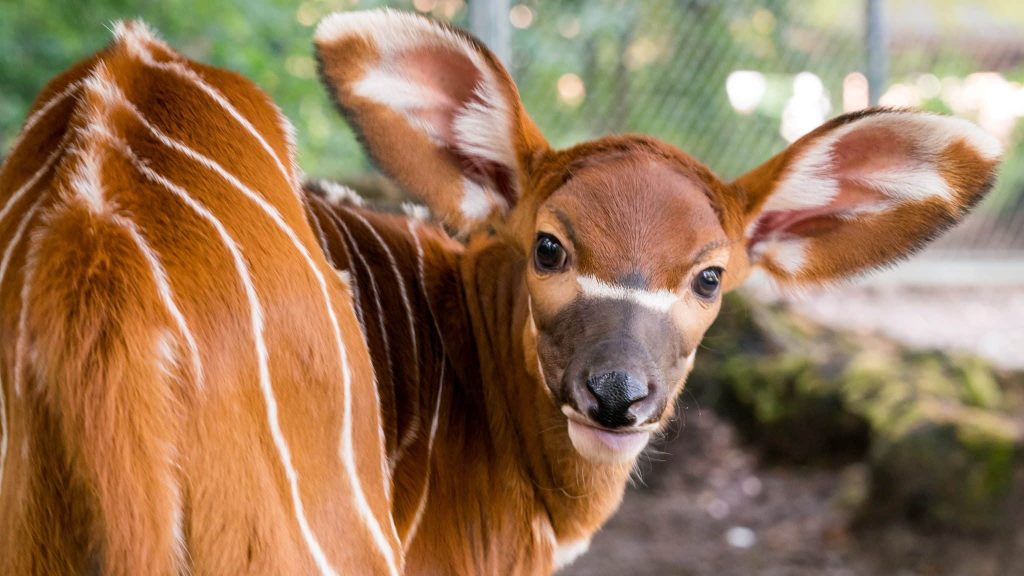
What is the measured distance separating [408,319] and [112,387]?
135 cm

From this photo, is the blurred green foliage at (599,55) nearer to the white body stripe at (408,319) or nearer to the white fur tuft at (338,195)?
the white fur tuft at (338,195)

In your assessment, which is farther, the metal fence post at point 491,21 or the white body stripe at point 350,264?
the metal fence post at point 491,21

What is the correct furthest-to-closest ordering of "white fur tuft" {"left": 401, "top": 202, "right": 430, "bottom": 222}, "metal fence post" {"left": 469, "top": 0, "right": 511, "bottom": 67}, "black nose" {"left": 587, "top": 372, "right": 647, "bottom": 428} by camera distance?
"metal fence post" {"left": 469, "top": 0, "right": 511, "bottom": 67}
"white fur tuft" {"left": 401, "top": 202, "right": 430, "bottom": 222}
"black nose" {"left": 587, "top": 372, "right": 647, "bottom": 428}

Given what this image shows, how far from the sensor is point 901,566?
5922mm

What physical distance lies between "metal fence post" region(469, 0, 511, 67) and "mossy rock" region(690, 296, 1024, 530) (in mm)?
2169

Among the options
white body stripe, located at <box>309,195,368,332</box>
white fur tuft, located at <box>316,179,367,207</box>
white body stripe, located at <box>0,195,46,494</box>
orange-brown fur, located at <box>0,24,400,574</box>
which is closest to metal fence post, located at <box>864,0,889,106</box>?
white fur tuft, located at <box>316,179,367,207</box>

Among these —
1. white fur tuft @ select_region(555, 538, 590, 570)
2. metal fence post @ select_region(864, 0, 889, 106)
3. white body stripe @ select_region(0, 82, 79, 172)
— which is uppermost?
white body stripe @ select_region(0, 82, 79, 172)

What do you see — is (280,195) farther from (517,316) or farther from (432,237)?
(432,237)

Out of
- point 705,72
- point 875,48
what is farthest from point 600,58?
point 875,48

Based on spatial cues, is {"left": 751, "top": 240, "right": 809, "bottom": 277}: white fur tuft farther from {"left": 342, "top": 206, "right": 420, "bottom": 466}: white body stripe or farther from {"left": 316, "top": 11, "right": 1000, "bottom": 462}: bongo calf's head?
{"left": 342, "top": 206, "right": 420, "bottom": 466}: white body stripe

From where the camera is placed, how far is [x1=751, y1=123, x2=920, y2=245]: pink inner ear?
327 centimetres

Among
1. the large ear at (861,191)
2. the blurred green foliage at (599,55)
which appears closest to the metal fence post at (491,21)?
the blurred green foliage at (599,55)

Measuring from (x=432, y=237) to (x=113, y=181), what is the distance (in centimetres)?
163

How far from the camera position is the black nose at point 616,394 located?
8.62ft
